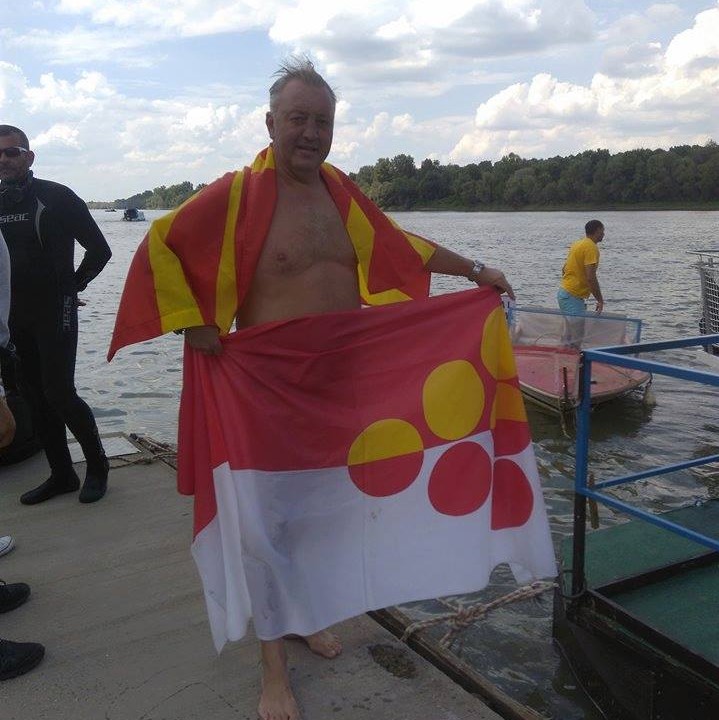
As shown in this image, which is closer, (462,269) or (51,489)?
(462,269)

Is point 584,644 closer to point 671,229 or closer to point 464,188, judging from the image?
point 671,229

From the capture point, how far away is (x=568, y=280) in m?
11.8

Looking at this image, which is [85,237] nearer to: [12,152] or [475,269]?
[12,152]

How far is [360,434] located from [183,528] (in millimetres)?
1874

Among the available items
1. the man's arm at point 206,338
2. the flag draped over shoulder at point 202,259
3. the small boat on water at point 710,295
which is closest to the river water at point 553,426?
the small boat on water at point 710,295

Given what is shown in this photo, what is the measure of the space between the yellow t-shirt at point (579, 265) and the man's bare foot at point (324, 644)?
30.4 ft

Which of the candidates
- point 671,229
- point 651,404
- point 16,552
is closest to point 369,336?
point 16,552

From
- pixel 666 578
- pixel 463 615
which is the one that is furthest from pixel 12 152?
pixel 666 578

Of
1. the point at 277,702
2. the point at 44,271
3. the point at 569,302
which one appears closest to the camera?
the point at 277,702

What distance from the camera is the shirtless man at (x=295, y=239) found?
288 cm

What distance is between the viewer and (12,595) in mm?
3592

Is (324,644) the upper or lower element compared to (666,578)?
upper

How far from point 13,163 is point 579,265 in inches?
352

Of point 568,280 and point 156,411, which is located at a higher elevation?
point 568,280
